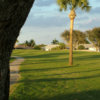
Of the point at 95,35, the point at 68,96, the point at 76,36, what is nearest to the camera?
the point at 68,96

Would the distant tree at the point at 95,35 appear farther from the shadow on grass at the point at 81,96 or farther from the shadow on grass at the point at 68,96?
the shadow on grass at the point at 68,96

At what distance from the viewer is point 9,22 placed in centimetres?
280

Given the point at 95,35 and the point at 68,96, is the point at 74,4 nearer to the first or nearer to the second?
the point at 68,96

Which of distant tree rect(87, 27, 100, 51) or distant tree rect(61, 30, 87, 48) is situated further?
distant tree rect(61, 30, 87, 48)

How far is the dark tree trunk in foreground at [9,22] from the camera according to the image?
8.75 feet

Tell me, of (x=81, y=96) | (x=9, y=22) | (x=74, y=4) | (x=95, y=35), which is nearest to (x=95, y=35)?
(x=95, y=35)

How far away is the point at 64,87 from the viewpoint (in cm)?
959

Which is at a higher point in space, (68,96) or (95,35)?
(95,35)

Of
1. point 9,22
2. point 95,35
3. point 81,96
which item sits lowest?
point 81,96

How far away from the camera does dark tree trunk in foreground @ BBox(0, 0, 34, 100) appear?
8.75ft

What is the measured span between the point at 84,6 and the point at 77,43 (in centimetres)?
8419

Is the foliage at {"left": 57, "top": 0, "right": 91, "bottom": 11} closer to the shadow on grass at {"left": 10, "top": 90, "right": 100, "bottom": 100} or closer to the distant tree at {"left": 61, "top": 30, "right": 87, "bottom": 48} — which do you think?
the shadow on grass at {"left": 10, "top": 90, "right": 100, "bottom": 100}

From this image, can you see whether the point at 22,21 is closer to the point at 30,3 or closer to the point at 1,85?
the point at 30,3

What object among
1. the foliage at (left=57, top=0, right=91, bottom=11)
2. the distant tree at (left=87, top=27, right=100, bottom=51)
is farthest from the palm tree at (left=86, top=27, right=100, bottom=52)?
the foliage at (left=57, top=0, right=91, bottom=11)
